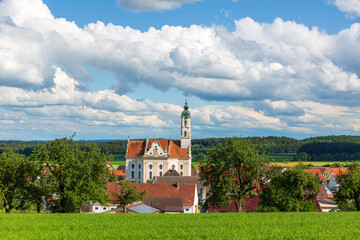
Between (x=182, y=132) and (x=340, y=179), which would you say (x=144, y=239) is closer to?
(x=340, y=179)

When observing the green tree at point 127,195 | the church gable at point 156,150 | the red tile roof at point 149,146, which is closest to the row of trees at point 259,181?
the green tree at point 127,195

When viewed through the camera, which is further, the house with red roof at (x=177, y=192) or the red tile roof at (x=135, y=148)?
the red tile roof at (x=135, y=148)

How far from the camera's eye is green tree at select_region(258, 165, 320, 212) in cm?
4300

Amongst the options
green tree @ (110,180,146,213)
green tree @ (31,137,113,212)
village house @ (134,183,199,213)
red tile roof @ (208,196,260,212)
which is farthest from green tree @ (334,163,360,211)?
green tree @ (31,137,113,212)

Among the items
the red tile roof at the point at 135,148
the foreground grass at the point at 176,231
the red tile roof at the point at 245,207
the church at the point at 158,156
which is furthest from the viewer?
the red tile roof at the point at 135,148

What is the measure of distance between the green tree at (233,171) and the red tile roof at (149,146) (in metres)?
63.6

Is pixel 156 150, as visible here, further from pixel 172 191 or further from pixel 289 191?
pixel 289 191

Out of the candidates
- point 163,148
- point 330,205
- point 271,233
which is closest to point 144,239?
point 271,233

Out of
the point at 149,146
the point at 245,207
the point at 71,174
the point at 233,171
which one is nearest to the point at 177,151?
the point at 149,146

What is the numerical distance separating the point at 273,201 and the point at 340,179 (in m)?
9.33

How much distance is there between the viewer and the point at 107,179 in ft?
140

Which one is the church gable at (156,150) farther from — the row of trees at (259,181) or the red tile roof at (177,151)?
the row of trees at (259,181)

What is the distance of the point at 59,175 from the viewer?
132 feet

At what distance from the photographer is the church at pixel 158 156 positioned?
4232 inches
